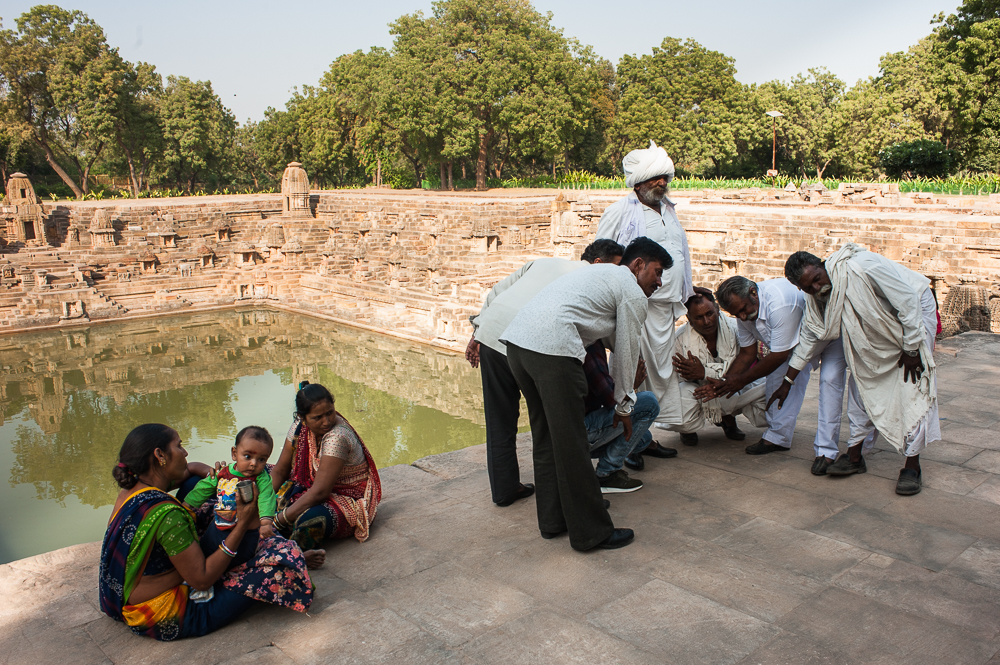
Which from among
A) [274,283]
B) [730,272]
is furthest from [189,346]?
[730,272]

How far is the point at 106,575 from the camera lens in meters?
2.55

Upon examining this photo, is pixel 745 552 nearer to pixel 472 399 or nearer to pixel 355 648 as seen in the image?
pixel 355 648

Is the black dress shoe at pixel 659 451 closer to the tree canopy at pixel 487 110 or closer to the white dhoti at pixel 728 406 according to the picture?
the white dhoti at pixel 728 406

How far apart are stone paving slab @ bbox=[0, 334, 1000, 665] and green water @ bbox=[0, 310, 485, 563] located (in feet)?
16.3

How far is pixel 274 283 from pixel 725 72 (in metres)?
24.8

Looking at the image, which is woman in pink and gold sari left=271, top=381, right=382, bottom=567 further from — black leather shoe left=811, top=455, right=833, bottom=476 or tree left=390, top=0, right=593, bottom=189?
tree left=390, top=0, right=593, bottom=189

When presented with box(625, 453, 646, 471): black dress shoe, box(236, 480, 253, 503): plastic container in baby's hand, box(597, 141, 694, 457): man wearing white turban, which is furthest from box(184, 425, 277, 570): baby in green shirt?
box(597, 141, 694, 457): man wearing white turban

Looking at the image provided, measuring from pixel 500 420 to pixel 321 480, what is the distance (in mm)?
901

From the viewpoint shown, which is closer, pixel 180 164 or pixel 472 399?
pixel 472 399

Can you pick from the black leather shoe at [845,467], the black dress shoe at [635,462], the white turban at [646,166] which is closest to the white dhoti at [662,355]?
the black dress shoe at [635,462]

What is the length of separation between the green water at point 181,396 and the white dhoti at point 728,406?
5.35 m

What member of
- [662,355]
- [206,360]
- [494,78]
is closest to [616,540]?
[662,355]

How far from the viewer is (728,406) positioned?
443 cm

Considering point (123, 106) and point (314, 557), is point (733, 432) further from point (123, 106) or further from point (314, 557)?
point (123, 106)
